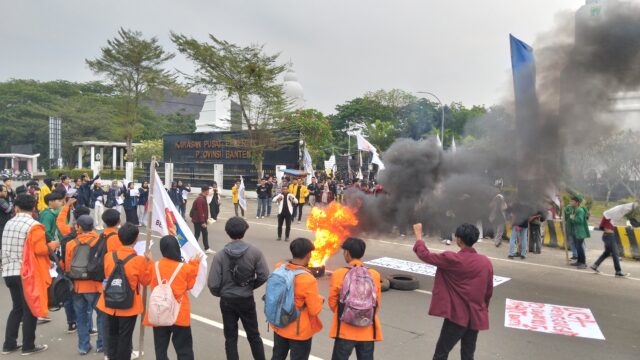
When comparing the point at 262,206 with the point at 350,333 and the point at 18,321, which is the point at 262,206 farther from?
the point at 350,333

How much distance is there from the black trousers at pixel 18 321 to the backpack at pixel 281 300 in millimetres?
3068

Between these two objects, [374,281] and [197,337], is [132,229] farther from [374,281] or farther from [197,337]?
[374,281]

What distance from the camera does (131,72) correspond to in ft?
112

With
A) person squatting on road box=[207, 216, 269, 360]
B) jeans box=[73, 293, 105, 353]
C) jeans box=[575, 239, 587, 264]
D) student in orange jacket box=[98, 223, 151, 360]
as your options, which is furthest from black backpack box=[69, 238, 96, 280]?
jeans box=[575, 239, 587, 264]

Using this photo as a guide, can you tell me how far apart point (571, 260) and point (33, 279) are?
36.0 ft

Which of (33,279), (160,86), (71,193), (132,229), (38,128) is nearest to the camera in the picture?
(132,229)

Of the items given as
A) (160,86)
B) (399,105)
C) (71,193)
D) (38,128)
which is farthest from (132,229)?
(38,128)

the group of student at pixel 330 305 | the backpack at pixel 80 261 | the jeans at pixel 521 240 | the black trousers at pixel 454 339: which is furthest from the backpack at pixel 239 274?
the jeans at pixel 521 240

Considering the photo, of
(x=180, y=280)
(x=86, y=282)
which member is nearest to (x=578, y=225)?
(x=180, y=280)

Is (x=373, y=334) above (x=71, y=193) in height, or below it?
below

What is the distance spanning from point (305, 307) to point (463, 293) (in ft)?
4.72

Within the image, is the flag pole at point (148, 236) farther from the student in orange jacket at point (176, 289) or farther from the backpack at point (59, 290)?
the backpack at point (59, 290)

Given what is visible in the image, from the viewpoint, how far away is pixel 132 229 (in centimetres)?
421

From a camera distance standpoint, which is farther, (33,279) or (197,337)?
(197,337)
